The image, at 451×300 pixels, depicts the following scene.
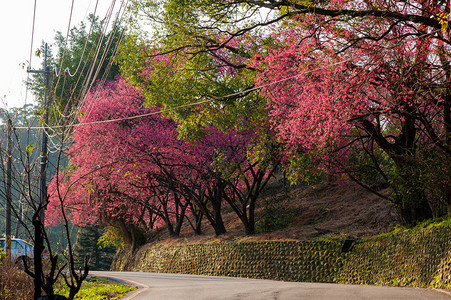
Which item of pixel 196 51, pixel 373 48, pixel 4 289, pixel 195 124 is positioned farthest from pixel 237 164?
pixel 4 289

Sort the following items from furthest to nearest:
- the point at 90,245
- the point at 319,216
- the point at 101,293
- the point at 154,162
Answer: the point at 90,245
the point at 154,162
the point at 319,216
the point at 101,293

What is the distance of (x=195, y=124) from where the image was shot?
2011 centimetres

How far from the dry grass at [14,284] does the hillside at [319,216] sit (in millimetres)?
10683

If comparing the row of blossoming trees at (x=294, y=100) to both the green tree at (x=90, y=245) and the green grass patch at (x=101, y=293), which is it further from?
the green tree at (x=90, y=245)

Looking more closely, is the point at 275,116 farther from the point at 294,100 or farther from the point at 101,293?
the point at 101,293

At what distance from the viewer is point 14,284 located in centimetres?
1084

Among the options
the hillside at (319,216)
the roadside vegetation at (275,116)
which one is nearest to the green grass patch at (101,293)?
the roadside vegetation at (275,116)

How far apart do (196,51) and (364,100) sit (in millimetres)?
7560

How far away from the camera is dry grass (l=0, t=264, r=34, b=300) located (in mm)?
10406

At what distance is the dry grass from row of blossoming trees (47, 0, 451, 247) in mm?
1827

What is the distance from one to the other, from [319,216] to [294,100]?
8471 millimetres

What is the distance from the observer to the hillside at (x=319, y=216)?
1920 cm

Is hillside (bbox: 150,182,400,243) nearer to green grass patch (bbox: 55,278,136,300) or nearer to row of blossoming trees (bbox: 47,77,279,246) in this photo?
row of blossoming trees (bbox: 47,77,279,246)

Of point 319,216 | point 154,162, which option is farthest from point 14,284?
point 319,216
